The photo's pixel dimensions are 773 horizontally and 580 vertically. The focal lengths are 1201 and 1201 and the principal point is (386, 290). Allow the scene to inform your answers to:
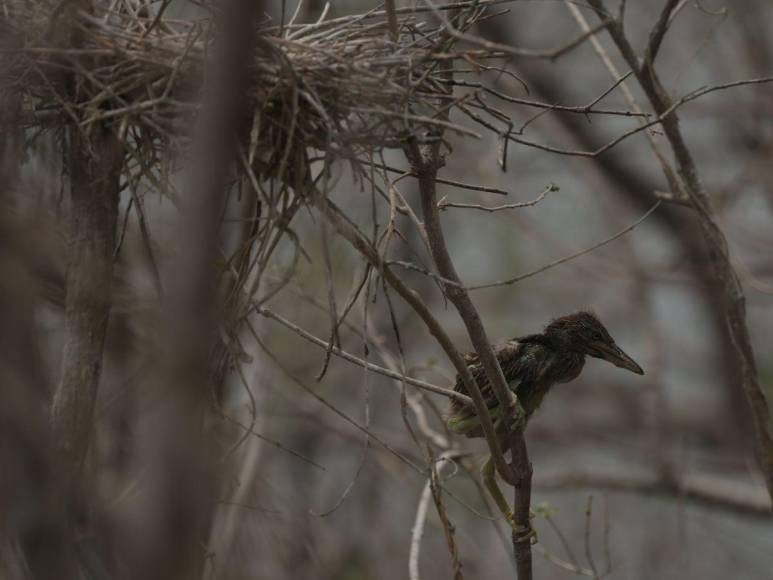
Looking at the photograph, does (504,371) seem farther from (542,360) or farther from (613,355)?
(613,355)

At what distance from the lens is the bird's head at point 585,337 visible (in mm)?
4109

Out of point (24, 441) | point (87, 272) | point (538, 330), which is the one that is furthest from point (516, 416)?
point (538, 330)

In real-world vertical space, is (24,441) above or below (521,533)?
below

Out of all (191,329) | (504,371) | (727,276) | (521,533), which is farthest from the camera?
(727,276)

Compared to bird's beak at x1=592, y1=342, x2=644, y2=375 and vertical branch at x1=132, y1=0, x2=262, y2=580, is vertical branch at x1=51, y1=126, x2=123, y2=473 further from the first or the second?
bird's beak at x1=592, y1=342, x2=644, y2=375

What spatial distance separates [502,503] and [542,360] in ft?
1.71

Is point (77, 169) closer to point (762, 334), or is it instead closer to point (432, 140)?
point (432, 140)

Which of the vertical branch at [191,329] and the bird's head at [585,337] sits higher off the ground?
the bird's head at [585,337]

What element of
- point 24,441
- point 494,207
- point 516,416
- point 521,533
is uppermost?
point 494,207

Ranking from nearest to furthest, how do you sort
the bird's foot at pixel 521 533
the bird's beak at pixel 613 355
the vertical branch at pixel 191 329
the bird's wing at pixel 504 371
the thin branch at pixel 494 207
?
the vertical branch at pixel 191 329 → the thin branch at pixel 494 207 → the bird's foot at pixel 521 533 → the bird's wing at pixel 504 371 → the bird's beak at pixel 613 355

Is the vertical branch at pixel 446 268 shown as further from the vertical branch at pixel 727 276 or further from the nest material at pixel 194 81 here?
the vertical branch at pixel 727 276

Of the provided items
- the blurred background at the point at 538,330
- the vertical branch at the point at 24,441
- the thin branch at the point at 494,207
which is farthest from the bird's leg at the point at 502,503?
the vertical branch at the point at 24,441

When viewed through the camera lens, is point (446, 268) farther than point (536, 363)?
No

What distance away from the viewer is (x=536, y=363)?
4.01 m
